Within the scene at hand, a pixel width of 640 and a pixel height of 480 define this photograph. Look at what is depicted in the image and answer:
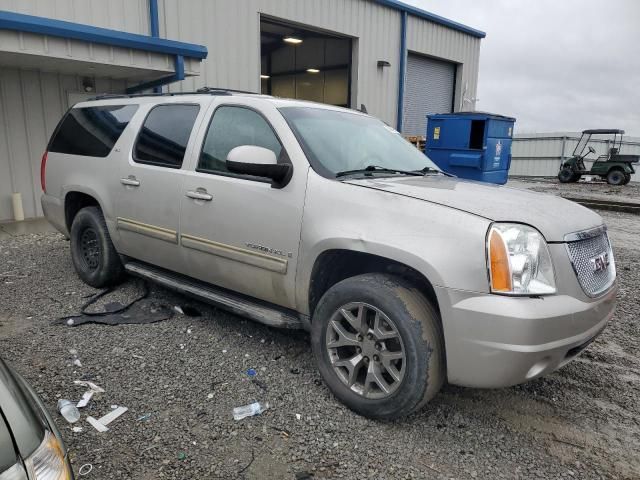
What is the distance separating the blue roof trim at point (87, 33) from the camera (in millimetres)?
6137

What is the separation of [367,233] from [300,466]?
1.27 meters

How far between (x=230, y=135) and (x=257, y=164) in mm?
724

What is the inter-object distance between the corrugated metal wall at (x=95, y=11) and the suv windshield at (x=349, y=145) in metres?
6.83

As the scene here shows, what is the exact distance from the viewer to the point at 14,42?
6227 millimetres

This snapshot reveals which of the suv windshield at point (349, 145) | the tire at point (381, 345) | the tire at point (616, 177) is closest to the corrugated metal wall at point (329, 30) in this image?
the suv windshield at point (349, 145)

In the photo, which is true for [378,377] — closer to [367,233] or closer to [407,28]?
[367,233]

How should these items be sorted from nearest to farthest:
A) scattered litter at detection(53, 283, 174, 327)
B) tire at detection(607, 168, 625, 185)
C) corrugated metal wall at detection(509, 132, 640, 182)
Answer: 1. scattered litter at detection(53, 283, 174, 327)
2. tire at detection(607, 168, 625, 185)
3. corrugated metal wall at detection(509, 132, 640, 182)

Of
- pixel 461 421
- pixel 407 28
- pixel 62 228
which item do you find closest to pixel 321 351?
pixel 461 421

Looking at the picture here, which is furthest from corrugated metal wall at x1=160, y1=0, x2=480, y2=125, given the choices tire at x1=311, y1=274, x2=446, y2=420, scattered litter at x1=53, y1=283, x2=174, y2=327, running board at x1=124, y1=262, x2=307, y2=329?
tire at x1=311, y1=274, x2=446, y2=420

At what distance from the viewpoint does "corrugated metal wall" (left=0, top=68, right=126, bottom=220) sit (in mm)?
8305

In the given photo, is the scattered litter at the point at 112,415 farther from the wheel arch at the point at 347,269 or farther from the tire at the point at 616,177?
the tire at the point at 616,177

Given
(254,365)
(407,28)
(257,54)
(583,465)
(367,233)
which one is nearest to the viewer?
(583,465)

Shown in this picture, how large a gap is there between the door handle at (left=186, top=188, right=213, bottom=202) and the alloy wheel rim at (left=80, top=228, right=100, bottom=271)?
5.44ft

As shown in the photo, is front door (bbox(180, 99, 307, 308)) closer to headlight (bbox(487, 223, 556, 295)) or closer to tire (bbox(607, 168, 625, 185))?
headlight (bbox(487, 223, 556, 295))
